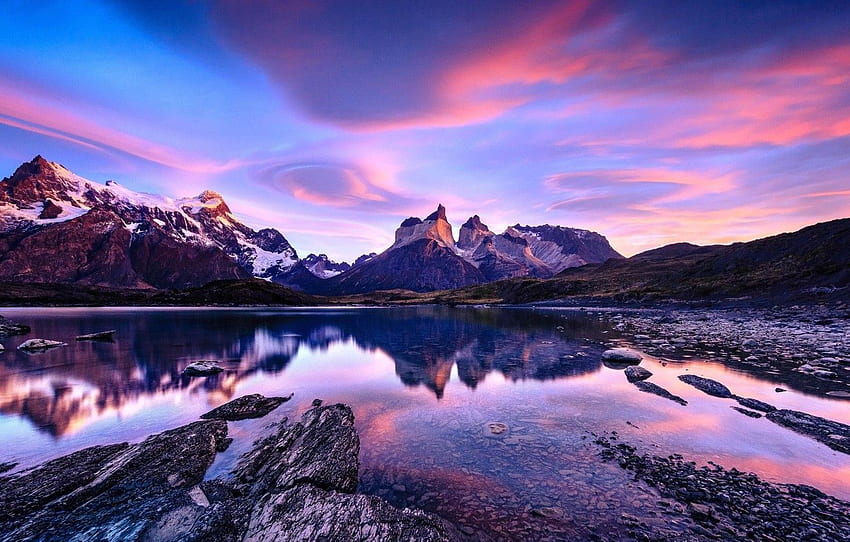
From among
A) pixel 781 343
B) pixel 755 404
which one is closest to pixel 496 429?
pixel 755 404

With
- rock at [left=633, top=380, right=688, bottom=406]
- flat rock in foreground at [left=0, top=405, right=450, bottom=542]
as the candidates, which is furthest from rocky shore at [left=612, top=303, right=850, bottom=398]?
flat rock in foreground at [left=0, top=405, right=450, bottom=542]

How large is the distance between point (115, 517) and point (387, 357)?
120 ft

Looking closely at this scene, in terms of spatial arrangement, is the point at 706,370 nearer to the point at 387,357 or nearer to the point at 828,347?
the point at 828,347

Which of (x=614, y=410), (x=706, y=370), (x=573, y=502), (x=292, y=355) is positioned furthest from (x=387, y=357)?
(x=573, y=502)

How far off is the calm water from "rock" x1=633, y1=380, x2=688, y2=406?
0.70 metres

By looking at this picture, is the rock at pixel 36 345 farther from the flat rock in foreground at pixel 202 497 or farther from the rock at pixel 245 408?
the flat rock in foreground at pixel 202 497

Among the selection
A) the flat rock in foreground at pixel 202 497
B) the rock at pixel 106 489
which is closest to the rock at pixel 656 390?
the flat rock in foreground at pixel 202 497

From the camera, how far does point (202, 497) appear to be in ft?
38.9

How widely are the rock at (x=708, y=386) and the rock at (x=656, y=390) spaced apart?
96.8 inches

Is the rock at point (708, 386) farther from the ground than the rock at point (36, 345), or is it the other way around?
the rock at point (36, 345)

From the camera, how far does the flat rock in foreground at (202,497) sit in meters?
9.95

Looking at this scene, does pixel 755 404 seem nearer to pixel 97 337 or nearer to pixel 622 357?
pixel 622 357

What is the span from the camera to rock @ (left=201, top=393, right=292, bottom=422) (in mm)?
22442

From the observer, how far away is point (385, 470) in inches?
590
